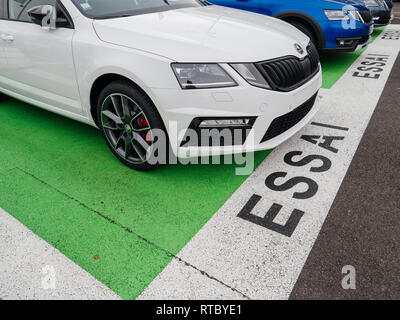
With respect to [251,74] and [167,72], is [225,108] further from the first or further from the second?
[167,72]

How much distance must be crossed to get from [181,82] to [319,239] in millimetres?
1404

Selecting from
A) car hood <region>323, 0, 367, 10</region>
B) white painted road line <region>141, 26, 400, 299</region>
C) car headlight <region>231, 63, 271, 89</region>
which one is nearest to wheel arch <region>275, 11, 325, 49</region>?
car hood <region>323, 0, 367, 10</region>

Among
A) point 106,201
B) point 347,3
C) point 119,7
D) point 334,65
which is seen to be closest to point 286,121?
point 106,201

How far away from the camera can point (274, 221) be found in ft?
7.39

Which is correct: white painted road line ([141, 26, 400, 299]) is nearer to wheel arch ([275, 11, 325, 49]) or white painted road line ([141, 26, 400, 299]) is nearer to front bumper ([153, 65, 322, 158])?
front bumper ([153, 65, 322, 158])

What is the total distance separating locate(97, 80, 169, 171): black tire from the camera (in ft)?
8.02

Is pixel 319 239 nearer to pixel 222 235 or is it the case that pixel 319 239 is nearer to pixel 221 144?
pixel 222 235

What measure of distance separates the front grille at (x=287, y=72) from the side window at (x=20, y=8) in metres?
2.22

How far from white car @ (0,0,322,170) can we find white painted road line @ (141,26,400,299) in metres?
0.38

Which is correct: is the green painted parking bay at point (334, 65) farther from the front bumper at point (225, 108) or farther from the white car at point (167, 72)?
the front bumper at point (225, 108)

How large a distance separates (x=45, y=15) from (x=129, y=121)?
45.9 inches

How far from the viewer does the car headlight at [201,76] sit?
222 cm

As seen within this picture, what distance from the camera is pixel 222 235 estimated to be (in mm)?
2162

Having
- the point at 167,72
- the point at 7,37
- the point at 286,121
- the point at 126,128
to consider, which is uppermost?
the point at 167,72
